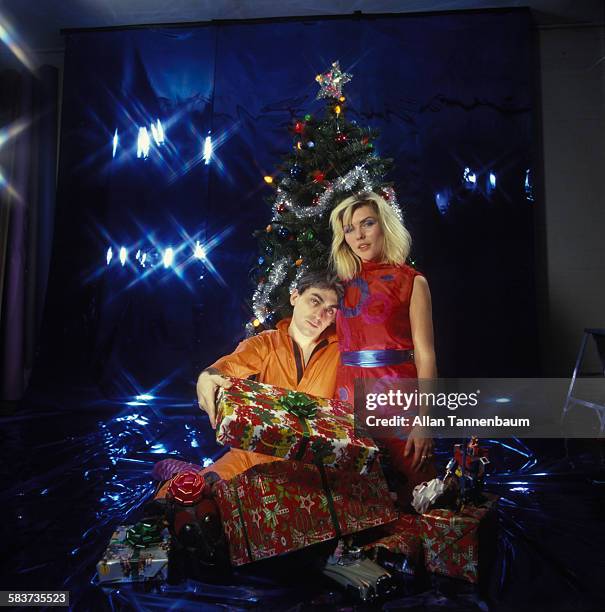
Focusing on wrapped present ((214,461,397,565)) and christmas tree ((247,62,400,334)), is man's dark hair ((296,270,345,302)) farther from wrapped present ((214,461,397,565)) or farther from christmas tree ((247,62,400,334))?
wrapped present ((214,461,397,565))

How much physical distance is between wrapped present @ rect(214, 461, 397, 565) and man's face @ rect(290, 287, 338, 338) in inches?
31.7

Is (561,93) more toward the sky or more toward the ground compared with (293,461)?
more toward the sky

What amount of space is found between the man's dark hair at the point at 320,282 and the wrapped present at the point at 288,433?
702 millimetres

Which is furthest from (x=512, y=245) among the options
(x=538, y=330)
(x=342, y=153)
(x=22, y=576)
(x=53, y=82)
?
(x=53, y=82)

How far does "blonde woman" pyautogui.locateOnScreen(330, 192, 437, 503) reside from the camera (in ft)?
6.46

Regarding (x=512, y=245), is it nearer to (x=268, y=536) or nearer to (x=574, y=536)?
(x=574, y=536)

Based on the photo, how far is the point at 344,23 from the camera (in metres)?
3.35

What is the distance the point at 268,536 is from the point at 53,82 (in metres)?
3.41

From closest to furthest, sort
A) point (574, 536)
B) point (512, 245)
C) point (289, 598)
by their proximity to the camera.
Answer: point (289, 598) < point (574, 536) < point (512, 245)

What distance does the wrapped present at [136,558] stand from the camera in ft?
4.55

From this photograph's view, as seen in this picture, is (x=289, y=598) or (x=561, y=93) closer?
(x=289, y=598)

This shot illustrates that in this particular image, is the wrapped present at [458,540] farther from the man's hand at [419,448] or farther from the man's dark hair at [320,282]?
the man's dark hair at [320,282]

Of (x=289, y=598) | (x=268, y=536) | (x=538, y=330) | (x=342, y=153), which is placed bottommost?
(x=289, y=598)

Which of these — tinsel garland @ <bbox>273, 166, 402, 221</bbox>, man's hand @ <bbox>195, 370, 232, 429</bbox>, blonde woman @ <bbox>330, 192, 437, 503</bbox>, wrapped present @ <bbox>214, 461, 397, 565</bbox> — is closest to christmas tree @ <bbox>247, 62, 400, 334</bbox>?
tinsel garland @ <bbox>273, 166, 402, 221</bbox>
